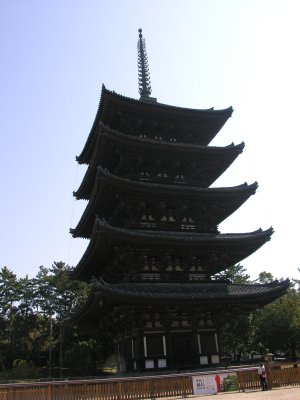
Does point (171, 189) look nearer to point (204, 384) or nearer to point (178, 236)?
point (178, 236)

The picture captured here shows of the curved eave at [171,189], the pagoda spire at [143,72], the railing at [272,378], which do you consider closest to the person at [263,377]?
→ the railing at [272,378]

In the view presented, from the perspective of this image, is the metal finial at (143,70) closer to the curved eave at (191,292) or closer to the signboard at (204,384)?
the curved eave at (191,292)

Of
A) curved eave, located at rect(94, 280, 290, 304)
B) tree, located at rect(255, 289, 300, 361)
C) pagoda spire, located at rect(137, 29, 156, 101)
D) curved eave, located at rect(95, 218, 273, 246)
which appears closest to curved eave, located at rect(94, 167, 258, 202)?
curved eave, located at rect(95, 218, 273, 246)

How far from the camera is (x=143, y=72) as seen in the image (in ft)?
122

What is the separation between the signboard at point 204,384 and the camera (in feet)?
61.6

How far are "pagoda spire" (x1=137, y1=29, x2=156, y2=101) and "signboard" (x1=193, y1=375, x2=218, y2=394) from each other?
71.2 ft

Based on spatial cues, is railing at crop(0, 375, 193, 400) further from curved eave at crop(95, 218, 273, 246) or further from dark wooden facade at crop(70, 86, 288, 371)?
curved eave at crop(95, 218, 273, 246)

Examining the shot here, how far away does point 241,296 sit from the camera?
23781 millimetres

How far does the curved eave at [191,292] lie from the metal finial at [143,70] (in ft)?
55.0

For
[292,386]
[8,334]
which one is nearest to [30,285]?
[8,334]

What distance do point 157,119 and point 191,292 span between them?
12.7m

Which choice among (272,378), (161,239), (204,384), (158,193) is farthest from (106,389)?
(158,193)

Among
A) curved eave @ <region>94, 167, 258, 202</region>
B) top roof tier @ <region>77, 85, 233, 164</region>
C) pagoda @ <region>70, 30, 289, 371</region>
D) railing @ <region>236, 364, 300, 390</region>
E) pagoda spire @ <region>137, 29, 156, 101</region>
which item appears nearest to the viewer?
railing @ <region>236, 364, 300, 390</region>

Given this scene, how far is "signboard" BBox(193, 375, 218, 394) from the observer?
739 inches
